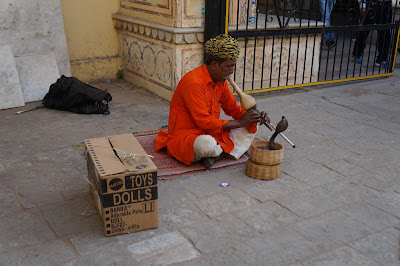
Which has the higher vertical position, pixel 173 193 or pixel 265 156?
pixel 265 156

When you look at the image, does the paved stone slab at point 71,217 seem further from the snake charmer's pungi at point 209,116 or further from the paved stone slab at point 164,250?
the snake charmer's pungi at point 209,116

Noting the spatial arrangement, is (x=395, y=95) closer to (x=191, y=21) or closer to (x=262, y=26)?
(x=262, y=26)

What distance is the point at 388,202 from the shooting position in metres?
3.29

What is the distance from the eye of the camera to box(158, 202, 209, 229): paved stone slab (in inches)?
118

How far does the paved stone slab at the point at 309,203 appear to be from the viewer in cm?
315

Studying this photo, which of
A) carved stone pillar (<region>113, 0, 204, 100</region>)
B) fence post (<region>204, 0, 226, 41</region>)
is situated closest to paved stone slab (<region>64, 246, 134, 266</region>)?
carved stone pillar (<region>113, 0, 204, 100</region>)

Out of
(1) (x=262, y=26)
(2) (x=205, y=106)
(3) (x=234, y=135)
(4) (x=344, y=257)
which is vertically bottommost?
(4) (x=344, y=257)

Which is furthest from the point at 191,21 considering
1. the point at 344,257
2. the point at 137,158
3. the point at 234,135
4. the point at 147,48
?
the point at 344,257

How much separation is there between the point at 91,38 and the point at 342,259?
5.02 m

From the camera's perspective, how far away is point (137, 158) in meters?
2.88

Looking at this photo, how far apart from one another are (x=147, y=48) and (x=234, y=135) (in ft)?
8.36

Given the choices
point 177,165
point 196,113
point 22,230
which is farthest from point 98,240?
point 196,113

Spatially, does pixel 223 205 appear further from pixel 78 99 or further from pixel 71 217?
pixel 78 99

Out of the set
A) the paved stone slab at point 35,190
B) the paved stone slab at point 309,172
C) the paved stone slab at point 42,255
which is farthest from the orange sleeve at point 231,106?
the paved stone slab at point 42,255
